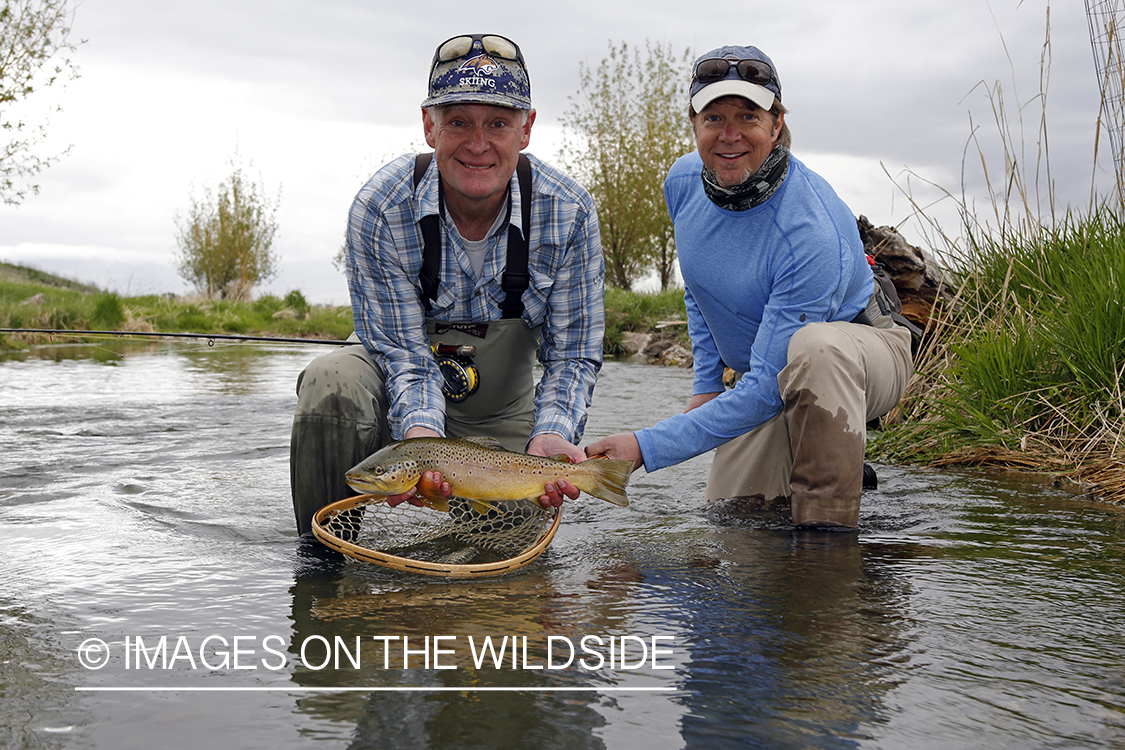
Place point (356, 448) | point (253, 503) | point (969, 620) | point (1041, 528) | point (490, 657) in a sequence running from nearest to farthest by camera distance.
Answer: point (490, 657)
point (969, 620)
point (356, 448)
point (1041, 528)
point (253, 503)

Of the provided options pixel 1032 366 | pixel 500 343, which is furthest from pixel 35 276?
pixel 1032 366

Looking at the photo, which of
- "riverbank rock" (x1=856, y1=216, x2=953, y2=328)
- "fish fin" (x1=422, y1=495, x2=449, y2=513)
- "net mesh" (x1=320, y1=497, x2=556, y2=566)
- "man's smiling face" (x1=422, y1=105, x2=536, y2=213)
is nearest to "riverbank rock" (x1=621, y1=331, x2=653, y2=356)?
"riverbank rock" (x1=856, y1=216, x2=953, y2=328)

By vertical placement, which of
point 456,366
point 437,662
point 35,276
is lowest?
point 437,662

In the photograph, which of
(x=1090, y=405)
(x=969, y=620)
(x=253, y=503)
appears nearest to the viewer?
(x=969, y=620)

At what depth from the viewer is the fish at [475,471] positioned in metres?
3.10

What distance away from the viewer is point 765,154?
3.93 m

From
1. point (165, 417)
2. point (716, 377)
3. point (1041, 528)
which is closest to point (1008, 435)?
point (1041, 528)

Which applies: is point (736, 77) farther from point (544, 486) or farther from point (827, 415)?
point (544, 486)

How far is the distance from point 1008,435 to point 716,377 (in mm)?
2040

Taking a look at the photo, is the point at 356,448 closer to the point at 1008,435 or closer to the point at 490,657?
the point at 490,657

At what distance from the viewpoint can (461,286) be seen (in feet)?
13.0

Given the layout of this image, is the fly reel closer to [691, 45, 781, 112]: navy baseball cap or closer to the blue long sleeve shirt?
the blue long sleeve shirt

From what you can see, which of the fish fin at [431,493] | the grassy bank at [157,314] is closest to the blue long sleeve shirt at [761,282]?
the fish fin at [431,493]

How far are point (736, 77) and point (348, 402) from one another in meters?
2.07
